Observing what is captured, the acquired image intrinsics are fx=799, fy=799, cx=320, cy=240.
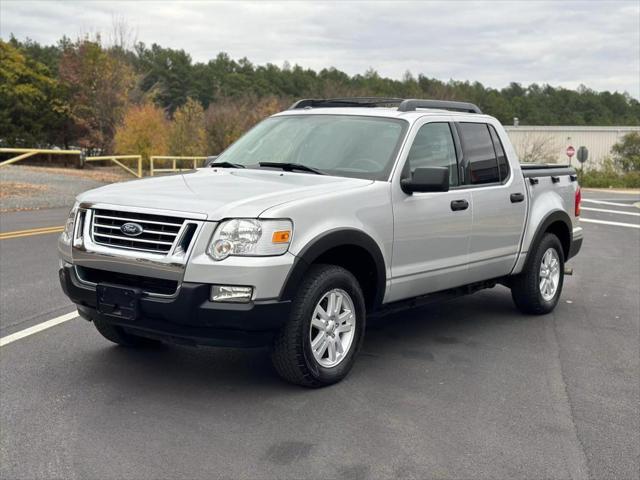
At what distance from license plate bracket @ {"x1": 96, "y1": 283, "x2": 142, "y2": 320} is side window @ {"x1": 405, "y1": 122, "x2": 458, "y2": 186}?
232 cm

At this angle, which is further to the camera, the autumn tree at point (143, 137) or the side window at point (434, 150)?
the autumn tree at point (143, 137)

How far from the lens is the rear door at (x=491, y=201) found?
6637mm

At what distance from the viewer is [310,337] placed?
16.7 feet

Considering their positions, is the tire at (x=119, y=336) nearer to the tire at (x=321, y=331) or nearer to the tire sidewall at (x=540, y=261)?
the tire at (x=321, y=331)

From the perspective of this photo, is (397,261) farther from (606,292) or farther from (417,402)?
(606,292)

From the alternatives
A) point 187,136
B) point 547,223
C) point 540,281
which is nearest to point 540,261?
point 540,281

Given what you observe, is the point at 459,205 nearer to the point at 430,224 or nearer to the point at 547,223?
the point at 430,224

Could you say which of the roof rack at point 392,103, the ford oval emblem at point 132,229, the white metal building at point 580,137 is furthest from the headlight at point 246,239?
the white metal building at point 580,137

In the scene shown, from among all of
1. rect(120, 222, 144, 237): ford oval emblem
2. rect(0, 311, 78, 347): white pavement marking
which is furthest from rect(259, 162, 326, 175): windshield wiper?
rect(0, 311, 78, 347): white pavement marking

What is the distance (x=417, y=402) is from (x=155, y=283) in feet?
5.89

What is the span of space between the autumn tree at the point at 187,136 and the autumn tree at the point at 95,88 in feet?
32.4

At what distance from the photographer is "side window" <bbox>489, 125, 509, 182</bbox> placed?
23.3 ft

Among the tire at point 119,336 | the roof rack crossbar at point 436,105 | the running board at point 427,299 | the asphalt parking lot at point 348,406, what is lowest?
the asphalt parking lot at point 348,406

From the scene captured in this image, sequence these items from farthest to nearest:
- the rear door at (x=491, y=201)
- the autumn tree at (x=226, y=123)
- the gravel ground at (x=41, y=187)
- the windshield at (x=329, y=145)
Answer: the autumn tree at (x=226, y=123) < the gravel ground at (x=41, y=187) < the rear door at (x=491, y=201) < the windshield at (x=329, y=145)
